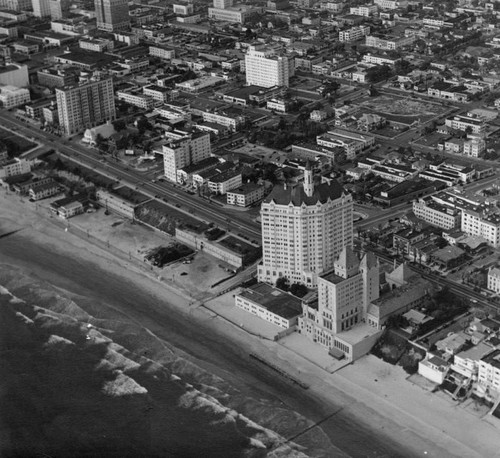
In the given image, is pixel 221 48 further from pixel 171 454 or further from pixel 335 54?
pixel 171 454

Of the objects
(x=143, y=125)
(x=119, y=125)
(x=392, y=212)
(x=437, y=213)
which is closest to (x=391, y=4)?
(x=143, y=125)

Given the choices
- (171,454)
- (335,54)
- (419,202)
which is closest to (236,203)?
(419,202)

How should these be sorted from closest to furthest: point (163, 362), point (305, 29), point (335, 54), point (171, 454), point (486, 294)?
point (171, 454) < point (163, 362) < point (486, 294) < point (335, 54) < point (305, 29)

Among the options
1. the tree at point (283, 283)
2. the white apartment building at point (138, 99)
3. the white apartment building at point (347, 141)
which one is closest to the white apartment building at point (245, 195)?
the white apartment building at point (347, 141)

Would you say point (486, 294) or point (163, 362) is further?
point (486, 294)

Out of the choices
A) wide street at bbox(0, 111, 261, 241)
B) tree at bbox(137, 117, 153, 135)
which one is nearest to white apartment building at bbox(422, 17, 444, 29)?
tree at bbox(137, 117, 153, 135)

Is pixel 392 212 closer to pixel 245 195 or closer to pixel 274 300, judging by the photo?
pixel 245 195

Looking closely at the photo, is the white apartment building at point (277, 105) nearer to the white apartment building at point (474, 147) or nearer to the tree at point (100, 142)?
the tree at point (100, 142)
